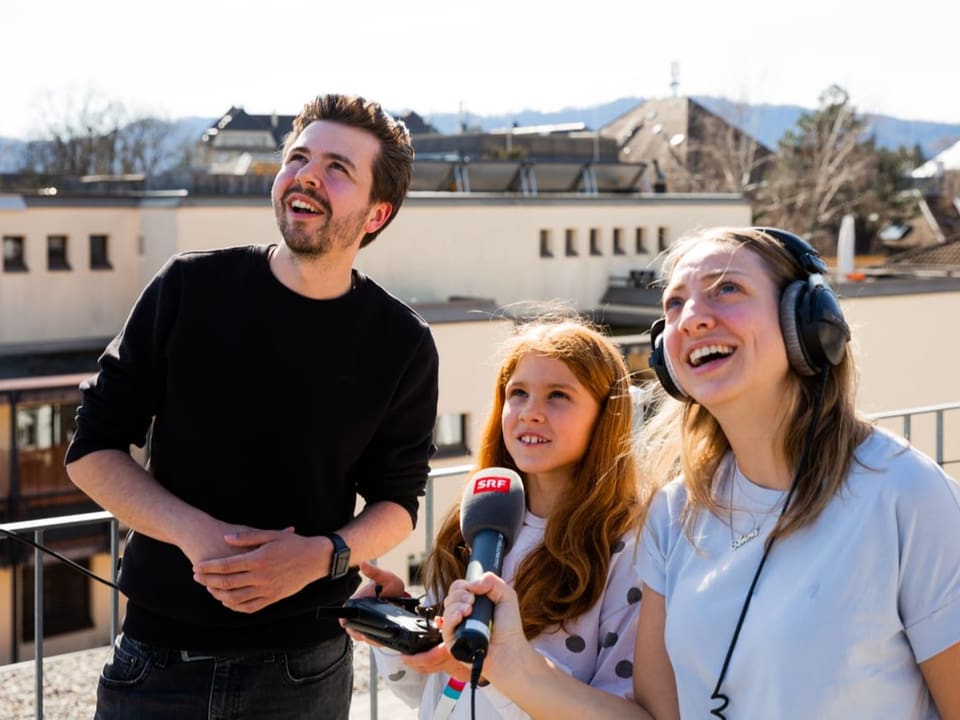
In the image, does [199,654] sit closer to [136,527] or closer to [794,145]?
[136,527]

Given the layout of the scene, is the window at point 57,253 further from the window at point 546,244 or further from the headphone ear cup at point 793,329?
the headphone ear cup at point 793,329

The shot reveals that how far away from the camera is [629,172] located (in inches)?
1650

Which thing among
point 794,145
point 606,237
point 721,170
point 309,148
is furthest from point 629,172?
point 309,148

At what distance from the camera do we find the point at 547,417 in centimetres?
263

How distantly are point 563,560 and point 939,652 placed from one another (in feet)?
2.67

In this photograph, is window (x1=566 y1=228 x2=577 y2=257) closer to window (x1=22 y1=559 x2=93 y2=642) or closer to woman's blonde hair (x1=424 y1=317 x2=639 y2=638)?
window (x1=22 y1=559 x2=93 y2=642)

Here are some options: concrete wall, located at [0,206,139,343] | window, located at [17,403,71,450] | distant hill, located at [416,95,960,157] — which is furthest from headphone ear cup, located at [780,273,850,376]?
distant hill, located at [416,95,960,157]

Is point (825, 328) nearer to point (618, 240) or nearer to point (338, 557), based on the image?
point (338, 557)

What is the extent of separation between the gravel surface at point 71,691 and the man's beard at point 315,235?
8.13 feet

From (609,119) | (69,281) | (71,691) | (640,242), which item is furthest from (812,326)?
(609,119)

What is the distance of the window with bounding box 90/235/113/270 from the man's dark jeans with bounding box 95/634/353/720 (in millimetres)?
32055

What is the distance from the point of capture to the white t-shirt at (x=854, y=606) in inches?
73.8

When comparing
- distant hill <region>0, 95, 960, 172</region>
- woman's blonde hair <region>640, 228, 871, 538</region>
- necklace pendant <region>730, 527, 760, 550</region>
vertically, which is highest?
distant hill <region>0, 95, 960, 172</region>

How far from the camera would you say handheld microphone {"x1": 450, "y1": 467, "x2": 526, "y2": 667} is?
5.93 feet
